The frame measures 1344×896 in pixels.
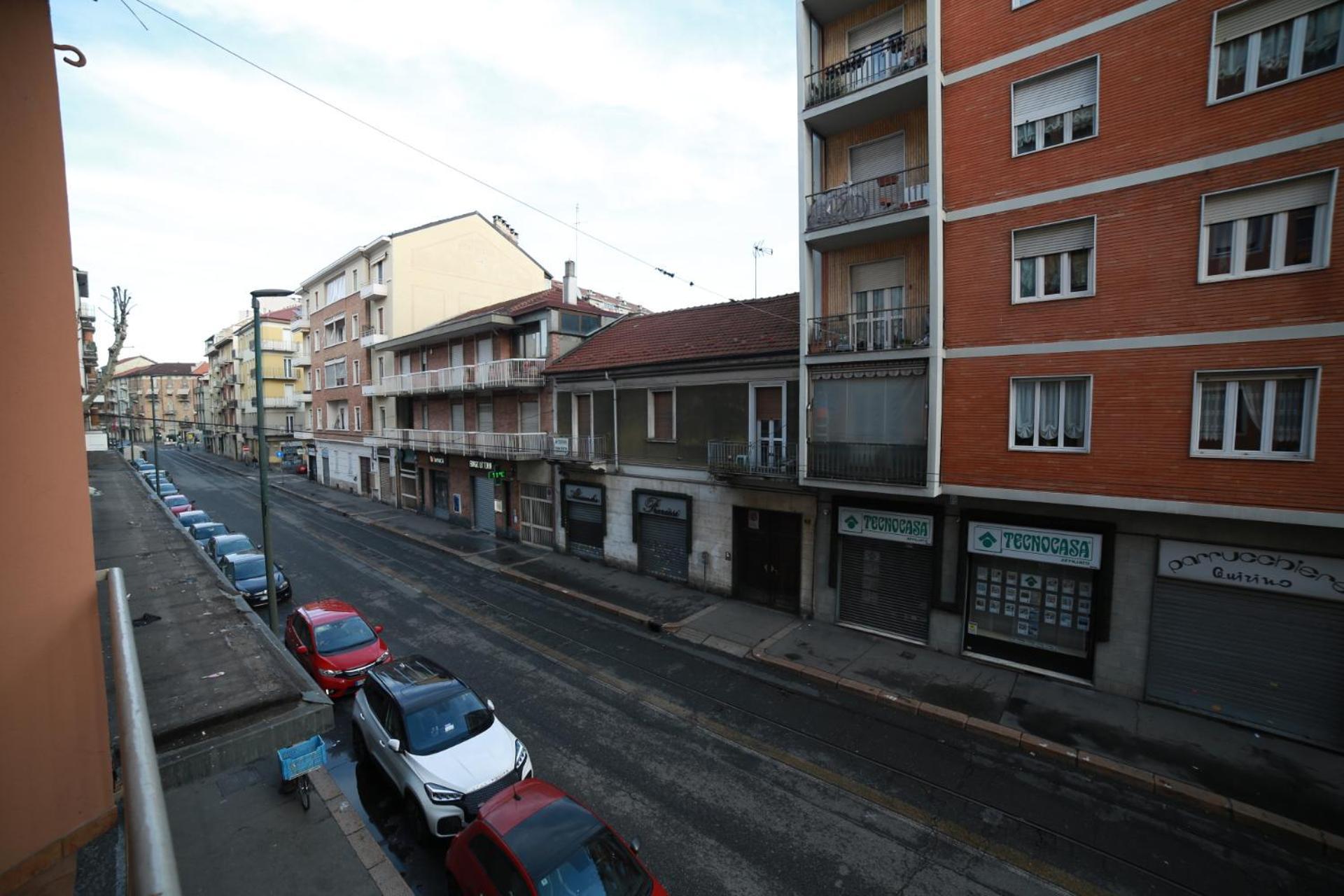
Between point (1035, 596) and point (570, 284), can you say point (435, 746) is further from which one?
point (570, 284)

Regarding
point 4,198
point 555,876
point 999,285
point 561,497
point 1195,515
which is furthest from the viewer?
point 561,497

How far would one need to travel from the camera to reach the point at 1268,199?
361 inches

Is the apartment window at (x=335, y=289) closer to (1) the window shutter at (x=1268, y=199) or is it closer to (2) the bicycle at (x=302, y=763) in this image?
(2) the bicycle at (x=302, y=763)

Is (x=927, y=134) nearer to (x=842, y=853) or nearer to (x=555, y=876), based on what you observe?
(x=842, y=853)

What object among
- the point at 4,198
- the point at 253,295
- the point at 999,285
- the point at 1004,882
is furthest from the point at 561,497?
the point at 4,198

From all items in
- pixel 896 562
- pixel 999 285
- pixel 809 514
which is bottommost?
pixel 896 562

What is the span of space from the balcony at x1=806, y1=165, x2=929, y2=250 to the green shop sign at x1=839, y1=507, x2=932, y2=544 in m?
6.47

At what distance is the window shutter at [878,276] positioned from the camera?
13.4 m

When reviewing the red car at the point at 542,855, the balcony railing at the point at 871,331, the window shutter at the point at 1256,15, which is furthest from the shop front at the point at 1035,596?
the red car at the point at 542,855

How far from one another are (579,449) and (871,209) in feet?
40.5

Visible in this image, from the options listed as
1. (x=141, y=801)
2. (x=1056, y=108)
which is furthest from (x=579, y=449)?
(x=141, y=801)

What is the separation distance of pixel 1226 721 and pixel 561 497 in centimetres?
1849

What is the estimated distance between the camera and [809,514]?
583 inches

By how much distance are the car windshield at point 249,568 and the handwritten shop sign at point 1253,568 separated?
68.8ft
